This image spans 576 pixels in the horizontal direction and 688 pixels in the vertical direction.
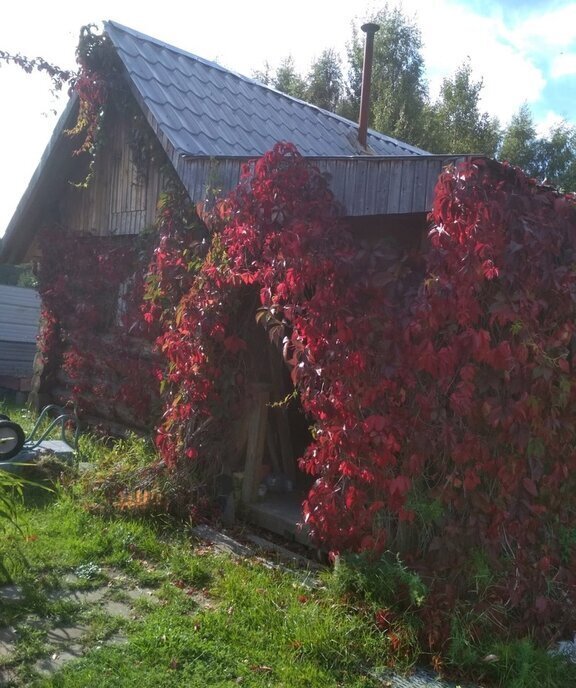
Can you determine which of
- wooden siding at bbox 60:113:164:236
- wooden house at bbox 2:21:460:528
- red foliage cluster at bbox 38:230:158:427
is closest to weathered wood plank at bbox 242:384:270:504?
wooden house at bbox 2:21:460:528

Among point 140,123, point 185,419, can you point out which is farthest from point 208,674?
point 140,123

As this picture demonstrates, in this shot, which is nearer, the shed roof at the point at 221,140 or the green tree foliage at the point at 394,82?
the shed roof at the point at 221,140

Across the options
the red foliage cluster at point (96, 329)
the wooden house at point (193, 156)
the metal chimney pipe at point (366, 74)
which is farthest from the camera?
the metal chimney pipe at point (366, 74)

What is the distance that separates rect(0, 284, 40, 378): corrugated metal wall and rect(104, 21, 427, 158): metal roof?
7.40 m

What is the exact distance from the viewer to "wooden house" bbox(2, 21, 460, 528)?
195 inches

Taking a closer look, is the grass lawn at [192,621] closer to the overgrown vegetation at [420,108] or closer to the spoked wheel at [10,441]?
the spoked wheel at [10,441]

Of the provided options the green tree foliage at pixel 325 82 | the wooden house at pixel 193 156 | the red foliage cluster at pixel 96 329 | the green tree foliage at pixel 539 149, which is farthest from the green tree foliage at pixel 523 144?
the red foliage cluster at pixel 96 329

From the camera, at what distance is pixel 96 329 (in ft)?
31.2

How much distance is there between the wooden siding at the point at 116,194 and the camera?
8.55 meters

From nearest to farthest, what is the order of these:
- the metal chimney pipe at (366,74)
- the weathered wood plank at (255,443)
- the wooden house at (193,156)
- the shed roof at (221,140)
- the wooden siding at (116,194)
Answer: the shed roof at (221,140), the wooden house at (193,156), the weathered wood plank at (255,443), the wooden siding at (116,194), the metal chimney pipe at (366,74)

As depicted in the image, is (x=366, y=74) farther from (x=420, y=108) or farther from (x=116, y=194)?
(x=420, y=108)

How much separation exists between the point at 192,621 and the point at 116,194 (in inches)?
250

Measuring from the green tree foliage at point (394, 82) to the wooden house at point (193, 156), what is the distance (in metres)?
14.6

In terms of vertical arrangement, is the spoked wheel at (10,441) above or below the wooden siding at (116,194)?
below
